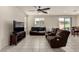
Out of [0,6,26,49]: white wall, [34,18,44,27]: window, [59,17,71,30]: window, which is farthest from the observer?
[59,17,71,30]: window

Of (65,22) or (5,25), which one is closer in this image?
(5,25)

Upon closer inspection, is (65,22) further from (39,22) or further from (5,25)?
(5,25)

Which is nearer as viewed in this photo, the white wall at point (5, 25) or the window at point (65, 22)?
the white wall at point (5, 25)

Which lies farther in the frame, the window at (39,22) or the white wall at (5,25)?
the window at (39,22)

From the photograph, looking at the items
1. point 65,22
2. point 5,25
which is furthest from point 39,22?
point 5,25

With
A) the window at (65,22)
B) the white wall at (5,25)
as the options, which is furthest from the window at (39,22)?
the white wall at (5,25)

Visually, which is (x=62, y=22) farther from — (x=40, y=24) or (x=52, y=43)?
(x=52, y=43)

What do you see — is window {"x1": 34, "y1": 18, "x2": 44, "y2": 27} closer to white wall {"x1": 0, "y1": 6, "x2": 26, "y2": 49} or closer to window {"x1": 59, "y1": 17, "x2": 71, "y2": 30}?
window {"x1": 59, "y1": 17, "x2": 71, "y2": 30}

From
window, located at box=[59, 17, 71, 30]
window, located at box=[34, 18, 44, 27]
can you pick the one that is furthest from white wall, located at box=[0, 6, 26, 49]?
window, located at box=[59, 17, 71, 30]

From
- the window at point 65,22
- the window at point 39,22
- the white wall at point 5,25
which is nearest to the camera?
the white wall at point 5,25

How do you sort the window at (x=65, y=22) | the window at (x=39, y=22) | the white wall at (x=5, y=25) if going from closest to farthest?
the white wall at (x=5, y=25), the window at (x=39, y=22), the window at (x=65, y=22)

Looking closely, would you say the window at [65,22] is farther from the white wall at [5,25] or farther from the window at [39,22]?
the white wall at [5,25]
